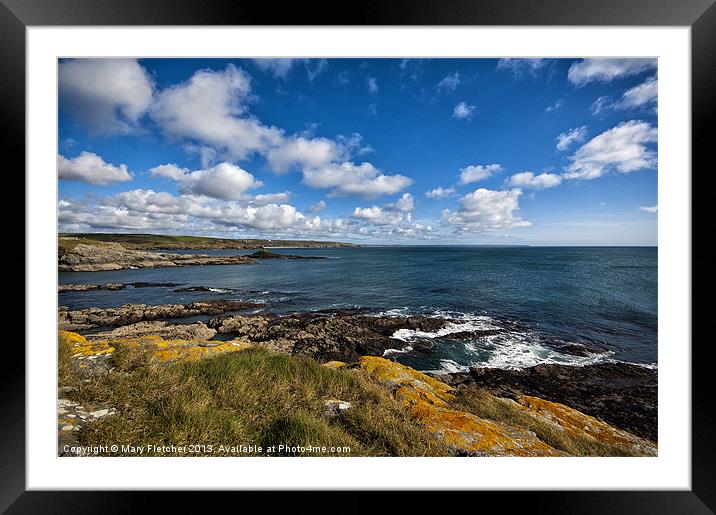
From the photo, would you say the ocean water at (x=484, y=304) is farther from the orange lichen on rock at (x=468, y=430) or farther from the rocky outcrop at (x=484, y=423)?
the orange lichen on rock at (x=468, y=430)

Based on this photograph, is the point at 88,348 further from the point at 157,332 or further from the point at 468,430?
the point at 157,332

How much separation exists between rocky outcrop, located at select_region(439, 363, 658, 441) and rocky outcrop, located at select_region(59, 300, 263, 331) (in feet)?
30.0

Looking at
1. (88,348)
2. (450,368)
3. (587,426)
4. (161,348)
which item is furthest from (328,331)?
(587,426)

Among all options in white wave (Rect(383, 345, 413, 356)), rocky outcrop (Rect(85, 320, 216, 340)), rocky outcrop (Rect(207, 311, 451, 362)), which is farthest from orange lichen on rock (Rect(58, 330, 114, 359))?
white wave (Rect(383, 345, 413, 356))

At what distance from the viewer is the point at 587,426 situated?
2381 millimetres

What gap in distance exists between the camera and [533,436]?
191 centimetres

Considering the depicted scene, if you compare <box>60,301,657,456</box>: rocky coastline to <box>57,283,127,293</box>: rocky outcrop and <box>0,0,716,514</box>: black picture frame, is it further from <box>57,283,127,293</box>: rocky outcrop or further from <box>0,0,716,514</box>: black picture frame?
<box>57,283,127,293</box>: rocky outcrop

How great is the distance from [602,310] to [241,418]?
526 inches

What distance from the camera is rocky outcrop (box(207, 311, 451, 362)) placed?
5738 millimetres

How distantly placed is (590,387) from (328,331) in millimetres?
6040
